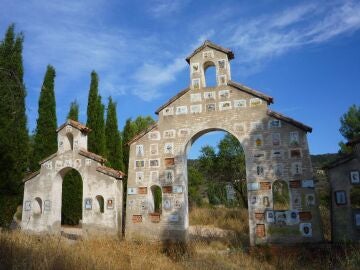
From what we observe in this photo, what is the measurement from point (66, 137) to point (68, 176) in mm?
7312

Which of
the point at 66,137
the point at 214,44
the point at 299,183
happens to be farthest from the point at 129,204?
the point at 214,44

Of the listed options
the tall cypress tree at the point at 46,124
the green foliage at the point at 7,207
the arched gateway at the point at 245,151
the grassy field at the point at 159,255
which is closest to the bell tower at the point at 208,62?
the arched gateway at the point at 245,151

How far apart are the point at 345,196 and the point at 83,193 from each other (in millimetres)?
9269

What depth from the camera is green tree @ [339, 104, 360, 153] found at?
22.6 meters

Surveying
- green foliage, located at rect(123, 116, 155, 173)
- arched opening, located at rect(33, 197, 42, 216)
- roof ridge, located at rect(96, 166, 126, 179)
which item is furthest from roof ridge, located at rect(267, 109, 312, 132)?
green foliage, located at rect(123, 116, 155, 173)

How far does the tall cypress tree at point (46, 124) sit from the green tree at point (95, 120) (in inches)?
97.3

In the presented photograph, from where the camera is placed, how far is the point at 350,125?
23.0 metres

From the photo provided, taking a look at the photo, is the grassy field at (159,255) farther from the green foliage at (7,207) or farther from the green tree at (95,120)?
the green tree at (95,120)

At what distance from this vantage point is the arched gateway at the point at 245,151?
10930 mm

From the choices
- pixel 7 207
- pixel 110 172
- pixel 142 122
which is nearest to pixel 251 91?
pixel 110 172

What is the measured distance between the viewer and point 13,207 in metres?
15.4

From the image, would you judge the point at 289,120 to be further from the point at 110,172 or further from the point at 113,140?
the point at 113,140

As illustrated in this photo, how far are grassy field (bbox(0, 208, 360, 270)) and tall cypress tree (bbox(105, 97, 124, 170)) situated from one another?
38.9 feet

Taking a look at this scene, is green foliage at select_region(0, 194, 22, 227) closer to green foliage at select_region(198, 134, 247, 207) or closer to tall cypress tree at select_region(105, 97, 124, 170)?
tall cypress tree at select_region(105, 97, 124, 170)
